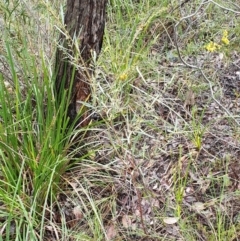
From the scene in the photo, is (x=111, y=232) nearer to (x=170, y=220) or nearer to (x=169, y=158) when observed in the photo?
(x=170, y=220)

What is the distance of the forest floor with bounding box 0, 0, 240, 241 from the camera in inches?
76.4

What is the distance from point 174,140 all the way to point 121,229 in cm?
66

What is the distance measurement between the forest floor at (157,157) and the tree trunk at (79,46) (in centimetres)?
11

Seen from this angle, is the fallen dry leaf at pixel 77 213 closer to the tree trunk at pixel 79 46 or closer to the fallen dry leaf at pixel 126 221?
the fallen dry leaf at pixel 126 221

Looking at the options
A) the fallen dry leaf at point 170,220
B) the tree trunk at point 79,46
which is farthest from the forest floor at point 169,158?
the tree trunk at point 79,46

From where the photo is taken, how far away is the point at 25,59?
228 centimetres

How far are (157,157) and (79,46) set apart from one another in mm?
788

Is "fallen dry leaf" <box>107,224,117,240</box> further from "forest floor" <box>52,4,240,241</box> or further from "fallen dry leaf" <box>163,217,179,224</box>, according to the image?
"fallen dry leaf" <box>163,217,179,224</box>

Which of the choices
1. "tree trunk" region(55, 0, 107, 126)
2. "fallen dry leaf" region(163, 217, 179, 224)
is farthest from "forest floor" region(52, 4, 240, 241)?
"tree trunk" region(55, 0, 107, 126)

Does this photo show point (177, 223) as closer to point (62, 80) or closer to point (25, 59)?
point (62, 80)

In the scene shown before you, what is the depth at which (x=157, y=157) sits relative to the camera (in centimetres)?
234

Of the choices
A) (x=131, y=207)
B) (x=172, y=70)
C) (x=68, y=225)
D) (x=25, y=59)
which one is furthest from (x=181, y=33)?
(x=68, y=225)

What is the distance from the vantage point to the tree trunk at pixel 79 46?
1.92m

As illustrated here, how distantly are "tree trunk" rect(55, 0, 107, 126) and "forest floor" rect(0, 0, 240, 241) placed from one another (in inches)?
4.5
